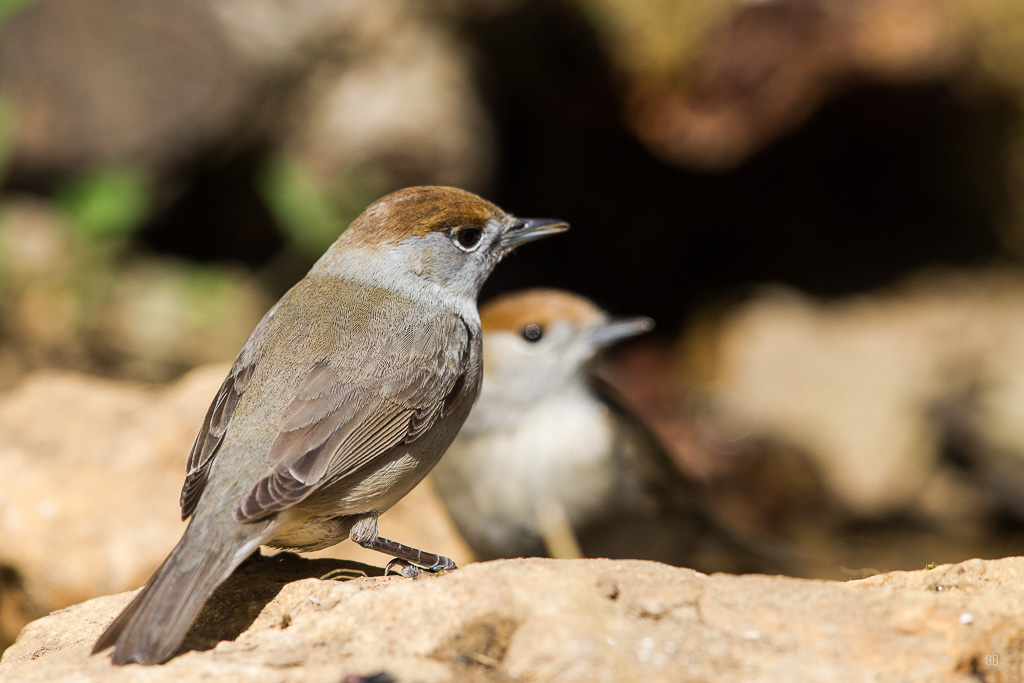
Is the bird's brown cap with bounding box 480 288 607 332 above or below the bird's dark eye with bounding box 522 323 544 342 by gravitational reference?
above

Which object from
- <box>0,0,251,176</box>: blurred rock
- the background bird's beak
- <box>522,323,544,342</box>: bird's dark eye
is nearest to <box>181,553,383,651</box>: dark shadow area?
<box>522,323,544,342</box>: bird's dark eye

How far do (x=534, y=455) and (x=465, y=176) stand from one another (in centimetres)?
391

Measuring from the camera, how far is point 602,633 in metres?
2.44

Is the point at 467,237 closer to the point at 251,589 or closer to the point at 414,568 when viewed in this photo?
the point at 414,568

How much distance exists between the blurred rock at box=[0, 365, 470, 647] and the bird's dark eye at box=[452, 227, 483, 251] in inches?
70.7

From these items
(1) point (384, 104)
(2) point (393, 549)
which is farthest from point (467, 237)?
(1) point (384, 104)

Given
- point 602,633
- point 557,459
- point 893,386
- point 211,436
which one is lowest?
point 602,633

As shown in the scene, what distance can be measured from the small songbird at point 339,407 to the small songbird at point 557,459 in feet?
4.46

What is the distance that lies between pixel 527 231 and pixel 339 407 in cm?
134

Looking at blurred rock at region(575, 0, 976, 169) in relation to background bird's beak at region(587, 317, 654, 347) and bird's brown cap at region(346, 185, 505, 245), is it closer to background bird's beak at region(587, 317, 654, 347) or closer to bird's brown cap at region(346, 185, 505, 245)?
background bird's beak at region(587, 317, 654, 347)

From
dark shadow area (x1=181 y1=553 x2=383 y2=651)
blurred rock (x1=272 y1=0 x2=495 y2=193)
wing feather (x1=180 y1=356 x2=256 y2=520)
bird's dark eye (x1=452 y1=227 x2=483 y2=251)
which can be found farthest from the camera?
blurred rock (x1=272 y1=0 x2=495 y2=193)

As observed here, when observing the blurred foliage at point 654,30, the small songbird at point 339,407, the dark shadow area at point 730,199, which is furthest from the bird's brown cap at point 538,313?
the dark shadow area at point 730,199

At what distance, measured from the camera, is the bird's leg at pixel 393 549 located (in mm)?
3250

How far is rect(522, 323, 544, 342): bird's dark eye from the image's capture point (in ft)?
17.6
